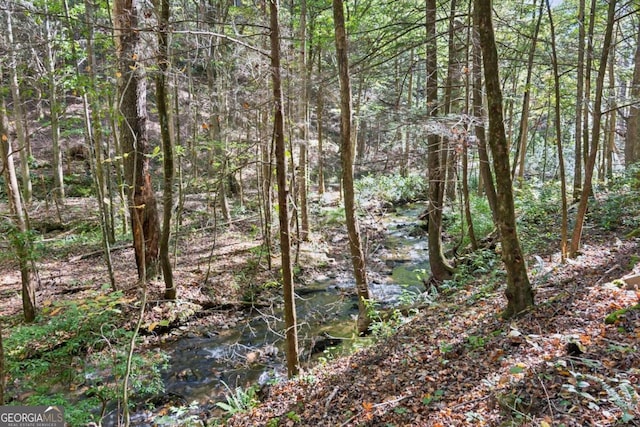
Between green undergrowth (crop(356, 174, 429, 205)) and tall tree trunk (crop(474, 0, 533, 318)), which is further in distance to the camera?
green undergrowth (crop(356, 174, 429, 205))

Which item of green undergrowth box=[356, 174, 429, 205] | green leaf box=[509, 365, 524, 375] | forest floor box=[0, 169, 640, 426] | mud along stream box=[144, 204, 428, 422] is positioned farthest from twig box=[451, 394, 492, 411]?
Answer: green undergrowth box=[356, 174, 429, 205]

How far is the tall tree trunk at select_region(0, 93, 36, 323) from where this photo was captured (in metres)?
5.62

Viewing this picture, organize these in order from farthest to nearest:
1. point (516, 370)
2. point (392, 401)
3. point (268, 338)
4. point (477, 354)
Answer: point (268, 338) < point (477, 354) < point (392, 401) < point (516, 370)

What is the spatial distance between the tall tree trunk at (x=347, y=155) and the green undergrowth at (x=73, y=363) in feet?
12.6

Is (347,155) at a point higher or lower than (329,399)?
higher

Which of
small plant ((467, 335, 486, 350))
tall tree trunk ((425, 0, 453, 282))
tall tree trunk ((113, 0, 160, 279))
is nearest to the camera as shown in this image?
small plant ((467, 335, 486, 350))

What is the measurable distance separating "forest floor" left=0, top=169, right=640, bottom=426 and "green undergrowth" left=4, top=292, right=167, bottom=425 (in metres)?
0.29

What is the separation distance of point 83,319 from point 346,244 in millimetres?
9446

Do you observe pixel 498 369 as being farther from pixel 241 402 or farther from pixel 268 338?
pixel 268 338

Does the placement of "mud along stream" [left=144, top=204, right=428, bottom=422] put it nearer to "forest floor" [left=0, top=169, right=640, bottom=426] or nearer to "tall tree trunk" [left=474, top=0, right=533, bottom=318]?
"forest floor" [left=0, top=169, right=640, bottom=426]

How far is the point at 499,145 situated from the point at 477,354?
2.45 meters

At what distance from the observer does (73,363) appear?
6.67 m

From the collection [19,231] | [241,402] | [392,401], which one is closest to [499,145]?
[392,401]

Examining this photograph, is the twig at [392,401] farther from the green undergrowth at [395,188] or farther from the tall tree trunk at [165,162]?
the green undergrowth at [395,188]
